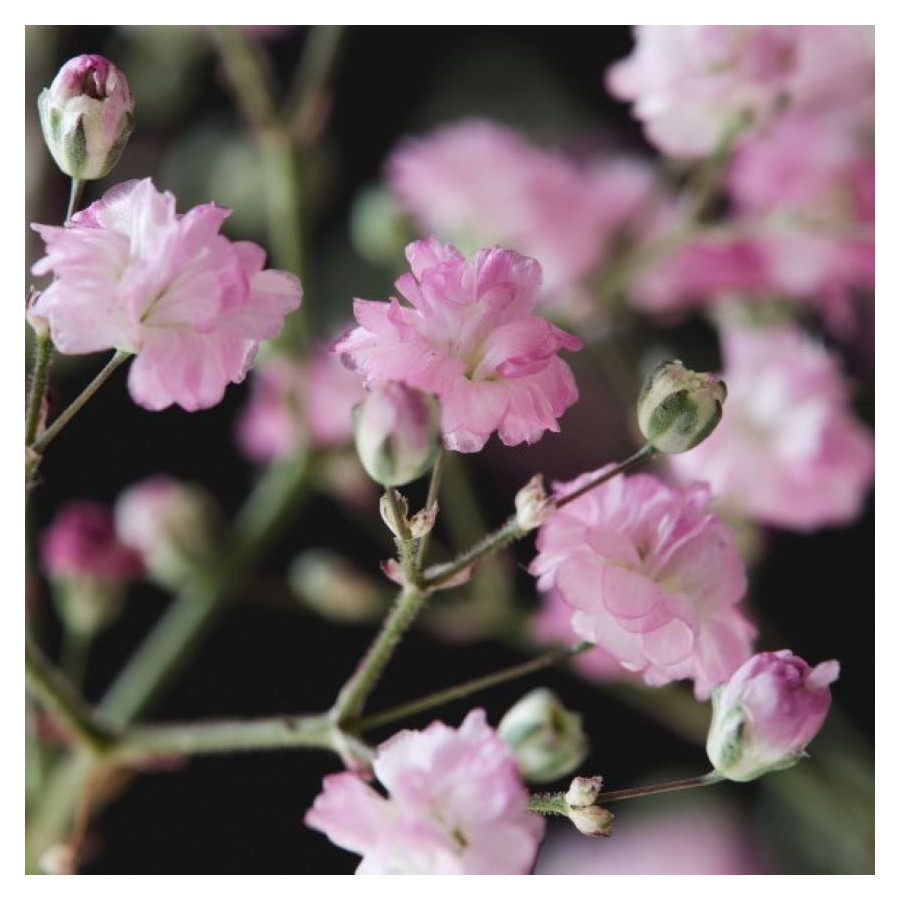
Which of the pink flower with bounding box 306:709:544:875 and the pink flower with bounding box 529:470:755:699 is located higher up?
the pink flower with bounding box 529:470:755:699

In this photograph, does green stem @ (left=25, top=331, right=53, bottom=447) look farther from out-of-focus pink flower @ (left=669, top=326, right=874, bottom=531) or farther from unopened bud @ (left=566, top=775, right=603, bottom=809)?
out-of-focus pink flower @ (left=669, top=326, right=874, bottom=531)

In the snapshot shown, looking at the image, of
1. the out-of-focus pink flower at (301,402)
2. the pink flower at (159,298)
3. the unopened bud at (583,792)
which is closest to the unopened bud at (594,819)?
the unopened bud at (583,792)

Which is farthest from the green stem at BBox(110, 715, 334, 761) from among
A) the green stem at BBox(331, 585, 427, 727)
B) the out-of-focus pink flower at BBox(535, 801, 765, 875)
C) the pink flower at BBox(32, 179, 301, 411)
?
the out-of-focus pink flower at BBox(535, 801, 765, 875)

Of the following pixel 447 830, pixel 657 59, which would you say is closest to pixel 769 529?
pixel 657 59

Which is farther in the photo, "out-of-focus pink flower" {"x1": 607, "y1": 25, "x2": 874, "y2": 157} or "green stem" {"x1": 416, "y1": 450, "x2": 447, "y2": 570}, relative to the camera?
"out-of-focus pink flower" {"x1": 607, "y1": 25, "x2": 874, "y2": 157}

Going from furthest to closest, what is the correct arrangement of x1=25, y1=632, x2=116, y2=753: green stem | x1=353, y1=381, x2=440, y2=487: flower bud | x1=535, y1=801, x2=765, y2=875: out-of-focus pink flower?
x1=535, y1=801, x2=765, y2=875: out-of-focus pink flower
x1=25, y1=632, x2=116, y2=753: green stem
x1=353, y1=381, x2=440, y2=487: flower bud

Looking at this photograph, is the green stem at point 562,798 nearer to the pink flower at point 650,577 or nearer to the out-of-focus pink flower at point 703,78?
the pink flower at point 650,577

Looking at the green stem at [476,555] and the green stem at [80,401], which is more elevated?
the green stem at [80,401]
